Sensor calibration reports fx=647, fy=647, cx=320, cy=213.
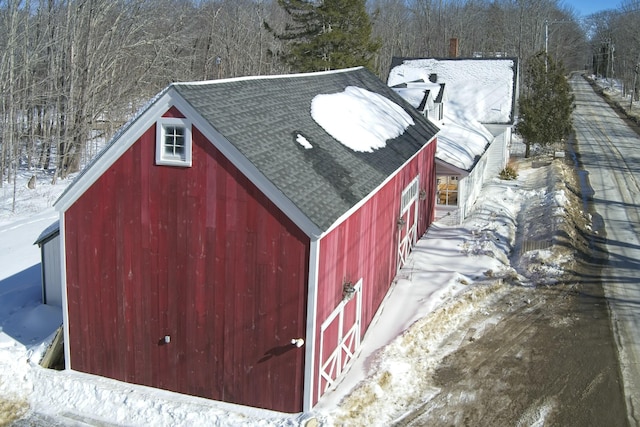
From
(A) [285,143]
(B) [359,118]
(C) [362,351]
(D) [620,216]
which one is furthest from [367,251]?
(D) [620,216]

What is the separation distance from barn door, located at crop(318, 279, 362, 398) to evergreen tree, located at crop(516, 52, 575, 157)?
80.7 feet

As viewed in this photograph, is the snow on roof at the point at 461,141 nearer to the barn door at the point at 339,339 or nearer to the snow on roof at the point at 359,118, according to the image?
the snow on roof at the point at 359,118

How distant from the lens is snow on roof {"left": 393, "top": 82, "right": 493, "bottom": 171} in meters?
23.0

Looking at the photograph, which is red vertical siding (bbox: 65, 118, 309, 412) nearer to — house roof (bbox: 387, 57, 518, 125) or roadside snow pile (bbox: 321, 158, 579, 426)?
roadside snow pile (bbox: 321, 158, 579, 426)

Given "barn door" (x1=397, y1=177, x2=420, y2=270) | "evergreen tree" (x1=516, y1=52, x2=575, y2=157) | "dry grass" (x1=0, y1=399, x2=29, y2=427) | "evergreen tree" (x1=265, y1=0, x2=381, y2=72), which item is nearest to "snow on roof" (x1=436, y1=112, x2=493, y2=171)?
"evergreen tree" (x1=516, y1=52, x2=575, y2=157)

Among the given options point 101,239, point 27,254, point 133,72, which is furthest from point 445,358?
point 133,72

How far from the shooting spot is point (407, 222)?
59.5 feet

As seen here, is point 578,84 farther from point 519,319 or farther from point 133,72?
point 519,319

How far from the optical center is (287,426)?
10070 mm

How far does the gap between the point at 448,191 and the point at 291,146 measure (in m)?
12.4

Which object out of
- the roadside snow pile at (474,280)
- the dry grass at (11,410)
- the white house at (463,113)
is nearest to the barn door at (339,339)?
the roadside snow pile at (474,280)

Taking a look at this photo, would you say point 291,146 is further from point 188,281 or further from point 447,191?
point 447,191

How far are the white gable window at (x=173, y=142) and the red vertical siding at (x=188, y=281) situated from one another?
0.43 feet

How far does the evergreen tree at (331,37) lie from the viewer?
129ft
